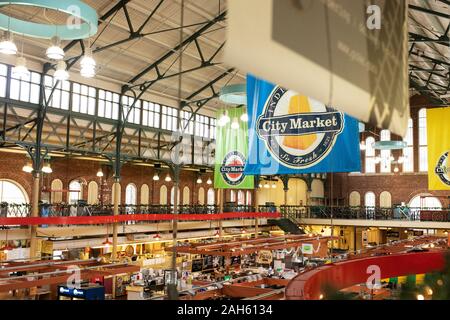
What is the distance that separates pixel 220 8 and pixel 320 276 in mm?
15735

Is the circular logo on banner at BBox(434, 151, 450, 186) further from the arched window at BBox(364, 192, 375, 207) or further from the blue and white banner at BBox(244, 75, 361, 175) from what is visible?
the arched window at BBox(364, 192, 375, 207)

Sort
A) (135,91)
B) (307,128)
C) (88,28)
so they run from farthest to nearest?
(135,91) < (88,28) < (307,128)

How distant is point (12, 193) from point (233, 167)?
10.5 metres

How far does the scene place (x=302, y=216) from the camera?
30.5 metres

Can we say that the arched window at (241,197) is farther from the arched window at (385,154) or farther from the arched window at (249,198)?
the arched window at (385,154)

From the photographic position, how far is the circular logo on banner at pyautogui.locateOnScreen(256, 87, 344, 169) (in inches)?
262

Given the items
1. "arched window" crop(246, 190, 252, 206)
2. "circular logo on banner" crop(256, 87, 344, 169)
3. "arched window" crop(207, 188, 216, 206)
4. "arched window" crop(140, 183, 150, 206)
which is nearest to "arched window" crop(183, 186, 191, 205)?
"arched window" crop(207, 188, 216, 206)

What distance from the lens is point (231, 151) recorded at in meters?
16.3

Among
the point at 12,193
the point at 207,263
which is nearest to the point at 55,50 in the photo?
the point at 207,263

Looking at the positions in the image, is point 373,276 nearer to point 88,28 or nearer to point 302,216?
point 88,28

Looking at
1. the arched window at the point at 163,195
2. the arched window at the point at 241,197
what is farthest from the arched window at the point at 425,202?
the arched window at the point at 163,195

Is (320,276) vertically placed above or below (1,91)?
below

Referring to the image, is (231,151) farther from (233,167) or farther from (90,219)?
(90,219)
